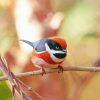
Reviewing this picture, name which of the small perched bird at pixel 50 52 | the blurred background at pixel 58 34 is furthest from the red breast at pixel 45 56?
the blurred background at pixel 58 34

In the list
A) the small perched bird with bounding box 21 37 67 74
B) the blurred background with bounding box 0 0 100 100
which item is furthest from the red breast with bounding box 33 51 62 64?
the blurred background with bounding box 0 0 100 100

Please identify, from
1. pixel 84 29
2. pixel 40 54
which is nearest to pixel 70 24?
pixel 84 29

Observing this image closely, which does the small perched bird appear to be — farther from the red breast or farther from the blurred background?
the blurred background

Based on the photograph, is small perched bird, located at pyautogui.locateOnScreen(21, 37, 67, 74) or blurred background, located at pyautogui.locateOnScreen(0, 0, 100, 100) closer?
small perched bird, located at pyautogui.locateOnScreen(21, 37, 67, 74)

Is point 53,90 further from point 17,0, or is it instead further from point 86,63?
point 17,0

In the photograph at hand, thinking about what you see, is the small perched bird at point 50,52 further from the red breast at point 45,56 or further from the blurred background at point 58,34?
the blurred background at point 58,34
